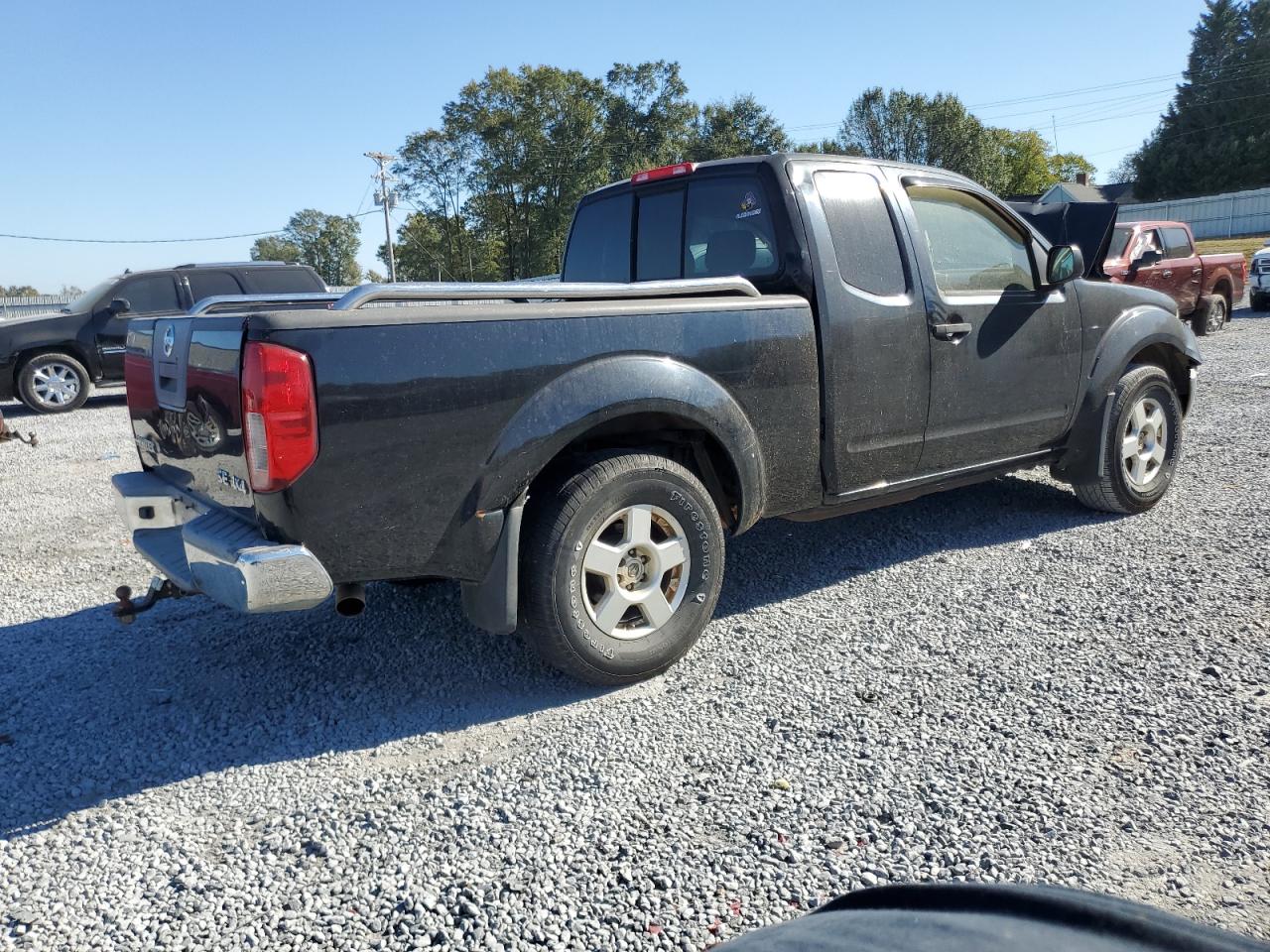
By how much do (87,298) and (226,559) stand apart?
12122mm

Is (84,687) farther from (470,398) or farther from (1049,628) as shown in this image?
(1049,628)

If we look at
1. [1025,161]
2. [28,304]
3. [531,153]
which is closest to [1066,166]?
[1025,161]

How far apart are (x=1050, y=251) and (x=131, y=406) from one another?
14.8ft

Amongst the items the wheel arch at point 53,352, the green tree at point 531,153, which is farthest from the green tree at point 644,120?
the wheel arch at point 53,352

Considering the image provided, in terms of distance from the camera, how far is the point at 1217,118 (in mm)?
65875

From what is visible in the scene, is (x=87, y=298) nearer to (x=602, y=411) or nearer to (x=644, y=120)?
(x=602, y=411)

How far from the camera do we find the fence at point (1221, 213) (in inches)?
1797

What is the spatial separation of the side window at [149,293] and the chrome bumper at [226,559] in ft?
35.0

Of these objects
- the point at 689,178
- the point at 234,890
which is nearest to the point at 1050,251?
the point at 689,178

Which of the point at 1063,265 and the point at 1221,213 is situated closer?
the point at 1063,265

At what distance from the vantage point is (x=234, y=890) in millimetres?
2498

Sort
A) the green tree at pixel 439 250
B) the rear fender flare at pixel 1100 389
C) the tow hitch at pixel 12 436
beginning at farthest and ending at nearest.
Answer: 1. the green tree at pixel 439 250
2. the tow hitch at pixel 12 436
3. the rear fender flare at pixel 1100 389

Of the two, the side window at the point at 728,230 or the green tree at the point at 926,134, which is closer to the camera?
the side window at the point at 728,230

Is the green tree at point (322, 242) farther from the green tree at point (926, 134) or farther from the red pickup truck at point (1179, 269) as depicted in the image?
the red pickup truck at point (1179, 269)
